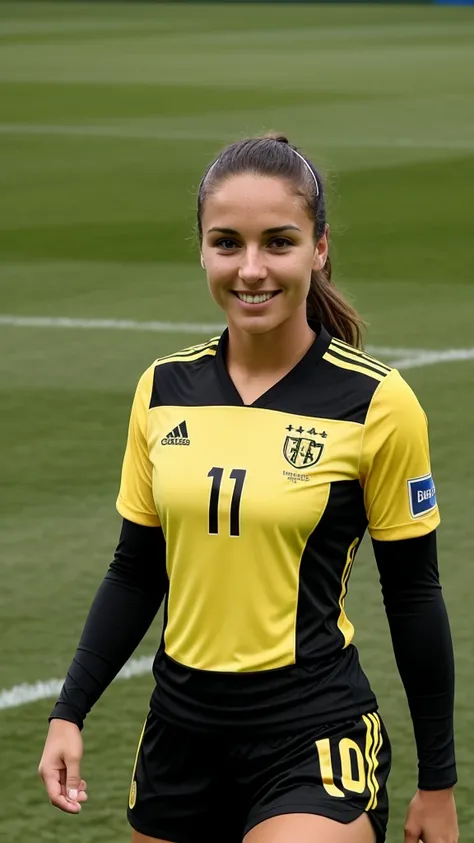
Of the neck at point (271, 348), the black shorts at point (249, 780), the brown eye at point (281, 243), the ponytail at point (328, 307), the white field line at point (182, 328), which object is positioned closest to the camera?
the black shorts at point (249, 780)

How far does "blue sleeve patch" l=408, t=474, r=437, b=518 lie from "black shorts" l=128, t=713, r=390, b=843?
1.28 ft

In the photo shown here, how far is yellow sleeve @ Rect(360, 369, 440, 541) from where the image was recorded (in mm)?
3496

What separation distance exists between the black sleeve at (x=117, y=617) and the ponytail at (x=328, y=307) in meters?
0.54

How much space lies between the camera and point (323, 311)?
388 cm

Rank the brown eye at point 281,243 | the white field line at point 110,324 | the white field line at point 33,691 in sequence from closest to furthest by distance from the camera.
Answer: the brown eye at point 281,243 < the white field line at point 33,691 < the white field line at point 110,324

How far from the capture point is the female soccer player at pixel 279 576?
11.4 feet

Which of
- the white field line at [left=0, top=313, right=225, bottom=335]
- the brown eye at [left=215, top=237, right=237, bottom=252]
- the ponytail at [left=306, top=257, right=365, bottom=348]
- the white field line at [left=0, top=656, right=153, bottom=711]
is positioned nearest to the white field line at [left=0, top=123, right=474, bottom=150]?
the white field line at [left=0, top=313, right=225, bottom=335]

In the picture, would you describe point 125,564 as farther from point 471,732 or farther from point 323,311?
point 471,732

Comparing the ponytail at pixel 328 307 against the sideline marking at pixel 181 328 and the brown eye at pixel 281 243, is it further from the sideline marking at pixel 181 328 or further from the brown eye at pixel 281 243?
the sideline marking at pixel 181 328

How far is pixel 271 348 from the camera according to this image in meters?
3.63

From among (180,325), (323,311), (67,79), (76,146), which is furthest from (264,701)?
(67,79)

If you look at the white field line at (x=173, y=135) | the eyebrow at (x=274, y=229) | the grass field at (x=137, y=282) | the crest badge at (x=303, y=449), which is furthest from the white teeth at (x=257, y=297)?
the white field line at (x=173, y=135)

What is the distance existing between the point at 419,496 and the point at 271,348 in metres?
0.40

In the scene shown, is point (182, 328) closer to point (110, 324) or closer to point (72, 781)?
point (110, 324)
